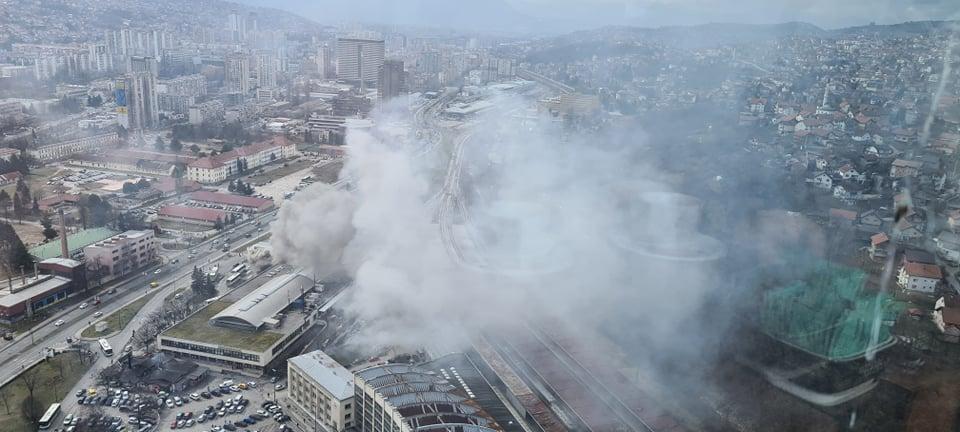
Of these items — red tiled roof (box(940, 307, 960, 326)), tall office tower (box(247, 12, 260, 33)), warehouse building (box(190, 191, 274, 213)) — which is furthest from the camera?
tall office tower (box(247, 12, 260, 33))

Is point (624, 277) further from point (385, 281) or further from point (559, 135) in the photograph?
point (559, 135)

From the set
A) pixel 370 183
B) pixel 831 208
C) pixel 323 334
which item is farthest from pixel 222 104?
pixel 831 208

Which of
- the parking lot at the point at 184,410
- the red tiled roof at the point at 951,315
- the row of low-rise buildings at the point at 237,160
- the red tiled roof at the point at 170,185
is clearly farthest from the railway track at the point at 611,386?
the row of low-rise buildings at the point at 237,160

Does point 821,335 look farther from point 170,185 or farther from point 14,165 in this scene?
point 14,165

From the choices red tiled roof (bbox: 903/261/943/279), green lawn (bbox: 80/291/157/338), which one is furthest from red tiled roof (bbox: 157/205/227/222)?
red tiled roof (bbox: 903/261/943/279)

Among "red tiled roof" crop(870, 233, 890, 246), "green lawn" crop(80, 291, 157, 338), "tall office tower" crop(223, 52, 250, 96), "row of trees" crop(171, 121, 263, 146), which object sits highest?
"tall office tower" crop(223, 52, 250, 96)

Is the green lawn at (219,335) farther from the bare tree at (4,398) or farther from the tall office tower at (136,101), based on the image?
the tall office tower at (136,101)

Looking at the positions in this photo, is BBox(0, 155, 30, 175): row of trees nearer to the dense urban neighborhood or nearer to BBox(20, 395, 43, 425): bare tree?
the dense urban neighborhood
